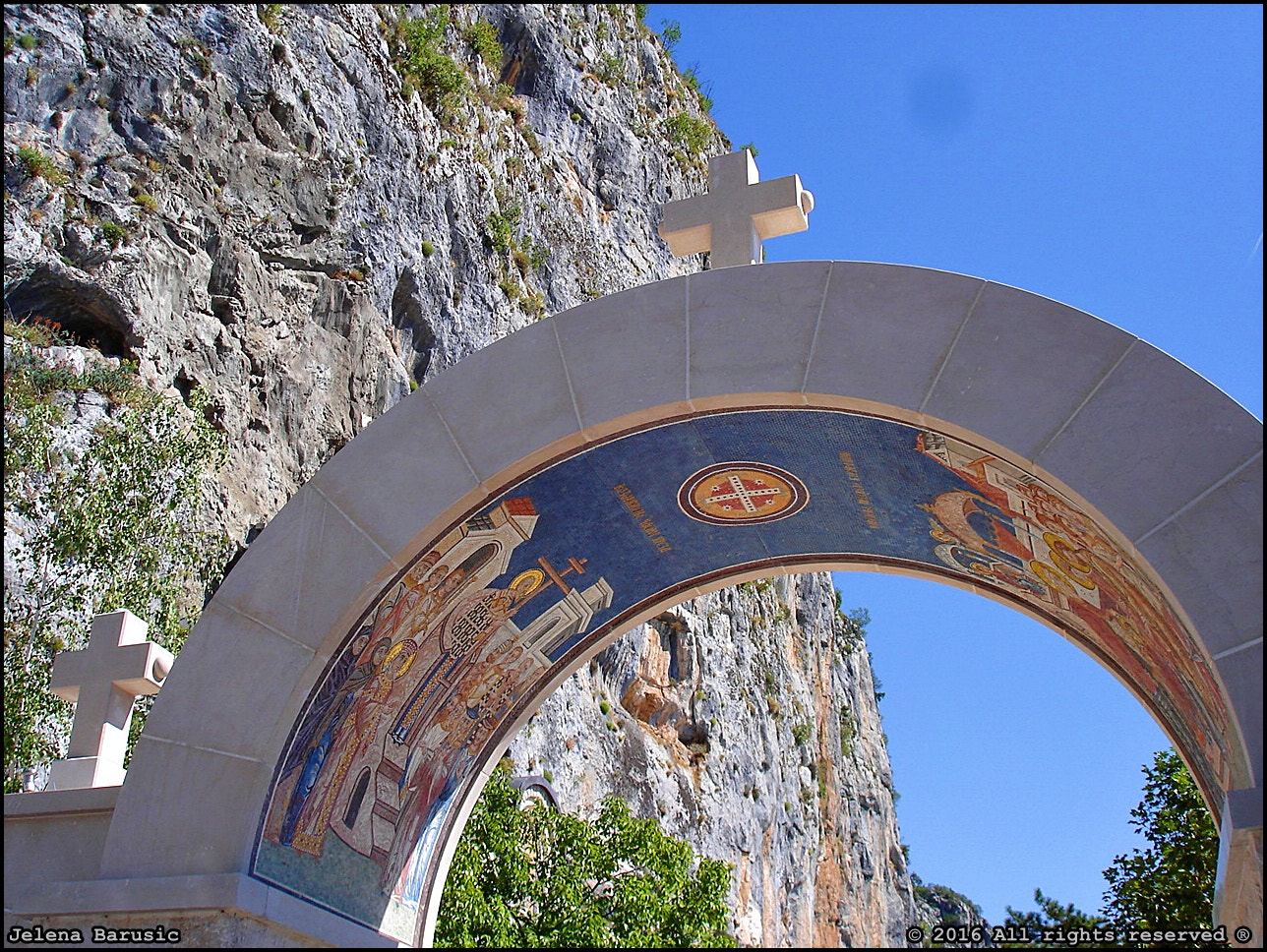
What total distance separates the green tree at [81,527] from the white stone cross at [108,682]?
370 cm

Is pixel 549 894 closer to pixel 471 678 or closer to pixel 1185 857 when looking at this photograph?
pixel 471 678

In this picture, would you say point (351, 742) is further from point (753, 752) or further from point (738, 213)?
point (753, 752)

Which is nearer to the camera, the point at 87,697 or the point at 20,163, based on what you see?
the point at 87,697

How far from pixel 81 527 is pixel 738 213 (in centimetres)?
859

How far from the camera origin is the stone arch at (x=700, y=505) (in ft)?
19.7

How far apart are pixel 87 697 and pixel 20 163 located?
10.7m

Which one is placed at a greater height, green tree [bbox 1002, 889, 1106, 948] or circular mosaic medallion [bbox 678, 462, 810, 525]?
circular mosaic medallion [bbox 678, 462, 810, 525]

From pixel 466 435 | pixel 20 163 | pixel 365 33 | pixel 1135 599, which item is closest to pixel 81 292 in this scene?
pixel 20 163

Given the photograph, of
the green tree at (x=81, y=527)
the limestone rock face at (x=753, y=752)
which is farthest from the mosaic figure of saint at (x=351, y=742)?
the limestone rock face at (x=753, y=752)

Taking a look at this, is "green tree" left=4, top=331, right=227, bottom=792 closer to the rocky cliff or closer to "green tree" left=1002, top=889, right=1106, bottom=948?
the rocky cliff

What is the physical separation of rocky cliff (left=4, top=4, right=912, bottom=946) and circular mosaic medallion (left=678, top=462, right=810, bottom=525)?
9.87 metres

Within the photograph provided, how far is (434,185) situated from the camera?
22875 millimetres

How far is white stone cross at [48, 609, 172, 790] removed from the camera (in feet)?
25.8

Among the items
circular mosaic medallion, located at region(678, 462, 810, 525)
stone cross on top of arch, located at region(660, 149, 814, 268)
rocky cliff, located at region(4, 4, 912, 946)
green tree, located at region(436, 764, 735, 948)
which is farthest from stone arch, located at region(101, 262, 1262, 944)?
rocky cliff, located at region(4, 4, 912, 946)
